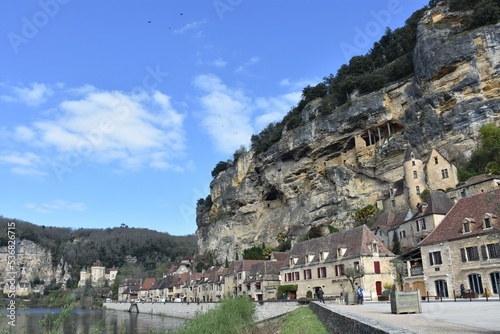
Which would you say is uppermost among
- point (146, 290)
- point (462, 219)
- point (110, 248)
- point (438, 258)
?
point (110, 248)

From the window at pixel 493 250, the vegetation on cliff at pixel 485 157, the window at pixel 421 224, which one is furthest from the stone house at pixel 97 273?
the window at pixel 493 250

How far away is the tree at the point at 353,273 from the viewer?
36000 mm

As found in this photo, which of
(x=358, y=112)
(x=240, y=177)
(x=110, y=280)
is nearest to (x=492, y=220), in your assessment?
(x=358, y=112)

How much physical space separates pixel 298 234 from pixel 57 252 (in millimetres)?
135311

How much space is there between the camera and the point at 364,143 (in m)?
64.2

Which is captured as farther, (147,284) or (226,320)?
(147,284)

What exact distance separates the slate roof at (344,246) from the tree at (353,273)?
1340mm

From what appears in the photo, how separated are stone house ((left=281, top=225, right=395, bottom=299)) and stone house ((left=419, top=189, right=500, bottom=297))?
663 cm

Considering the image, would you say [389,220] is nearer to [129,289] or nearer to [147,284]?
[147,284]

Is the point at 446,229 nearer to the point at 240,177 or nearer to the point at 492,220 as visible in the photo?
the point at 492,220

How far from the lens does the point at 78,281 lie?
6043 inches

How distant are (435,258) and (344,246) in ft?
35.9

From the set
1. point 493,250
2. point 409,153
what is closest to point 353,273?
point 493,250

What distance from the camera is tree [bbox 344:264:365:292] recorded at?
3600 cm
